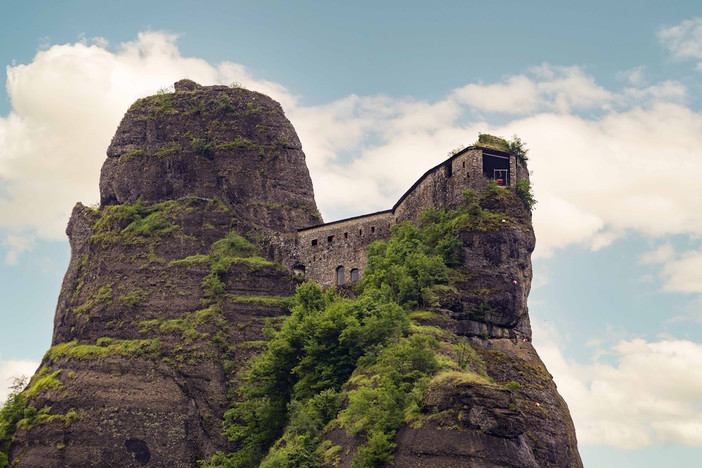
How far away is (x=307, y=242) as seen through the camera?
91438 millimetres

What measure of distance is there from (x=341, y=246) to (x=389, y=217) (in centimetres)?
544

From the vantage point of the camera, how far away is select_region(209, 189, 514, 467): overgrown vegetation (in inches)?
2287

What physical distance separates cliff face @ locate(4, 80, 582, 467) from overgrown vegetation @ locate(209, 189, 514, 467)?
79cm

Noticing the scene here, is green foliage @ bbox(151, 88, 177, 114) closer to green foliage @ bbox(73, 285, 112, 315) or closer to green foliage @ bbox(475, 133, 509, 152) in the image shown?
green foliage @ bbox(73, 285, 112, 315)

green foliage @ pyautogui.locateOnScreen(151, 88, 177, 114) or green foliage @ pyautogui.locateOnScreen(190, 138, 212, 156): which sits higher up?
green foliage @ pyautogui.locateOnScreen(151, 88, 177, 114)

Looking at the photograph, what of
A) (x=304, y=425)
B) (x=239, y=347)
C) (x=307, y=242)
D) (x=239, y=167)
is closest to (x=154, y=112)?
(x=239, y=167)

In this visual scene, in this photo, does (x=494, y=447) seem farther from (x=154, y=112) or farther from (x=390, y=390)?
(x=154, y=112)

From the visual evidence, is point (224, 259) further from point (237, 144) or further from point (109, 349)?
point (237, 144)

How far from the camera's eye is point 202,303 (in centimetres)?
8394

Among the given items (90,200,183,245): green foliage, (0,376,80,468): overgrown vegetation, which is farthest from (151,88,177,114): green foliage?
(0,376,80,468): overgrown vegetation

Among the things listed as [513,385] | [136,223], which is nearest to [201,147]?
[136,223]

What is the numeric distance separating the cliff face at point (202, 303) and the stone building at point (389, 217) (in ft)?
7.21

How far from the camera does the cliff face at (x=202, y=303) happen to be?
71438 millimetres

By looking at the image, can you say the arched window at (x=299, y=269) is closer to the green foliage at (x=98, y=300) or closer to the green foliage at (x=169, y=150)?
the green foliage at (x=98, y=300)
